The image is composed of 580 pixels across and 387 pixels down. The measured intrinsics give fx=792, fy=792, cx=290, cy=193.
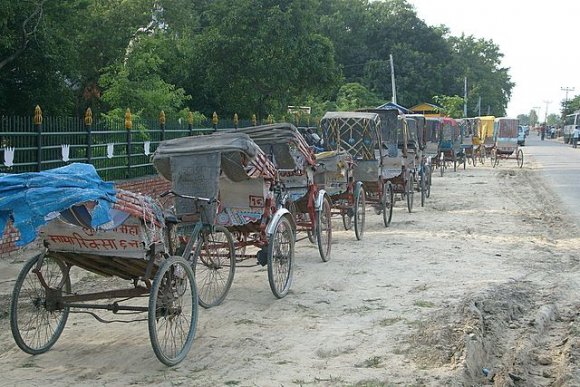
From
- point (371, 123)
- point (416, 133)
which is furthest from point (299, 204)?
point (416, 133)

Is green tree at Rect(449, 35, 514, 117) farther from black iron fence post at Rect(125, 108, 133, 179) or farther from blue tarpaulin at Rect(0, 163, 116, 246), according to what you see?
blue tarpaulin at Rect(0, 163, 116, 246)

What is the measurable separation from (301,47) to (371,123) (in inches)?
547

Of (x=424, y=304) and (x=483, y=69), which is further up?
(x=483, y=69)

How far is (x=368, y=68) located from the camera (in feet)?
202

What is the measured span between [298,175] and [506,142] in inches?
1095

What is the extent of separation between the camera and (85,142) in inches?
554

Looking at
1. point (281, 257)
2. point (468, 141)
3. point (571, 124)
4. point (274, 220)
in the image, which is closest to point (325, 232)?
point (281, 257)

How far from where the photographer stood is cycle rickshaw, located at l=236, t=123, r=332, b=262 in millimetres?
9719

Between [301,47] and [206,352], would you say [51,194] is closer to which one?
[206,352]

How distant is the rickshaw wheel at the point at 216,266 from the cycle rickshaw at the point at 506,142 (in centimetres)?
2896

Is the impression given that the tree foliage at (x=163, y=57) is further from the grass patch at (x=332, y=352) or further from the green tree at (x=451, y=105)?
the green tree at (x=451, y=105)

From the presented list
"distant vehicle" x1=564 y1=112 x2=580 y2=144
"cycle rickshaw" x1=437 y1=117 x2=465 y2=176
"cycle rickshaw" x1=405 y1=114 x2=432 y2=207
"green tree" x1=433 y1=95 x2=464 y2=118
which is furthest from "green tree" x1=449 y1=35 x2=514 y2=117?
"cycle rickshaw" x1=405 y1=114 x2=432 y2=207

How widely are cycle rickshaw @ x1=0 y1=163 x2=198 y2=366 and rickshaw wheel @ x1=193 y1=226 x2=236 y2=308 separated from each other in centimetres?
141

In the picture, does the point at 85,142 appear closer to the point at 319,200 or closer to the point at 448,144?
the point at 319,200
